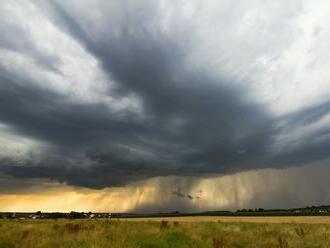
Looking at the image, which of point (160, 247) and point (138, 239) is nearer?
point (160, 247)

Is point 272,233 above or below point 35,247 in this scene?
above

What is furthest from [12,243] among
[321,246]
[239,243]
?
[321,246]

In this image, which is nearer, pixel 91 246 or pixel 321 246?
pixel 91 246

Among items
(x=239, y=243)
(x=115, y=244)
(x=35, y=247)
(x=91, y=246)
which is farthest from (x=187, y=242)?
(x=35, y=247)

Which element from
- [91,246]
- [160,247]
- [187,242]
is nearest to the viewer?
[91,246]

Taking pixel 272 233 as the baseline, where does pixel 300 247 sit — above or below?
below

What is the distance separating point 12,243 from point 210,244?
1132 centimetres

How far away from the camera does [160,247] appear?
20969 mm

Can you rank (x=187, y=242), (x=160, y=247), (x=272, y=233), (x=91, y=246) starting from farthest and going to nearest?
(x=272, y=233) < (x=187, y=242) < (x=160, y=247) < (x=91, y=246)

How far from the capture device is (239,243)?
23.2m

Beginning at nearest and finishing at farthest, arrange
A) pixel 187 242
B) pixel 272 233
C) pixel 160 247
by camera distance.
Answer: pixel 160 247, pixel 187 242, pixel 272 233

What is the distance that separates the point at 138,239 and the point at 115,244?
3.32 meters

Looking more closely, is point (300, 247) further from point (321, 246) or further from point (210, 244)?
point (210, 244)

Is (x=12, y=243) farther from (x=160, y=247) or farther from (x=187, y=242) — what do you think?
(x=187, y=242)
